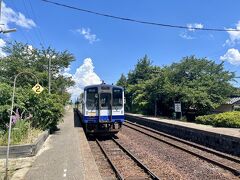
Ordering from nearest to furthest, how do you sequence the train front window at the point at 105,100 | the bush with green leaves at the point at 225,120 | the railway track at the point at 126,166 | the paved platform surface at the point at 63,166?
the paved platform surface at the point at 63,166, the railway track at the point at 126,166, the train front window at the point at 105,100, the bush with green leaves at the point at 225,120

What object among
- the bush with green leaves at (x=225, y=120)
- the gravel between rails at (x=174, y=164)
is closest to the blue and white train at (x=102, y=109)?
the gravel between rails at (x=174, y=164)

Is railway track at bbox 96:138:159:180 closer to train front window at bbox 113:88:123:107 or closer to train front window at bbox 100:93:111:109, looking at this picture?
train front window at bbox 100:93:111:109

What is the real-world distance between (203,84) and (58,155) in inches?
798

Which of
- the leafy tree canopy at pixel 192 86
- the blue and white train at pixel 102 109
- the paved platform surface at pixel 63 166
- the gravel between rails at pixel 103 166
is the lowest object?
the gravel between rails at pixel 103 166

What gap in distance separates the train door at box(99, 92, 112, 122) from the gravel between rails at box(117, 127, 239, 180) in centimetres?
350

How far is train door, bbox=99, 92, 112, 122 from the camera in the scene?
690 inches

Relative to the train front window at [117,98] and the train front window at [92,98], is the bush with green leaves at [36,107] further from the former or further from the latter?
the train front window at [117,98]

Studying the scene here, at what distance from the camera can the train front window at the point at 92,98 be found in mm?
17816

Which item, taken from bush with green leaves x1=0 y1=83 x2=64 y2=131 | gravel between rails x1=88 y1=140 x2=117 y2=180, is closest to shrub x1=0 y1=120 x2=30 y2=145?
bush with green leaves x1=0 y1=83 x2=64 y2=131

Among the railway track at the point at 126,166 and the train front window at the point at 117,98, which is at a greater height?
the train front window at the point at 117,98

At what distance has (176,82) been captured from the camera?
99.1 feet

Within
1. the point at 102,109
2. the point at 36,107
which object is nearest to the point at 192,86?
the point at 102,109

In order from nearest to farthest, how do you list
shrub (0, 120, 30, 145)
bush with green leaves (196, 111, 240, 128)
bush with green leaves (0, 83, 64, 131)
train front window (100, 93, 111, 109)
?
shrub (0, 120, 30, 145) → bush with green leaves (0, 83, 64, 131) → train front window (100, 93, 111, 109) → bush with green leaves (196, 111, 240, 128)

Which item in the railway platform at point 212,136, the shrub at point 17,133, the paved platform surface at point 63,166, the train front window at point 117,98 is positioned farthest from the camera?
the train front window at point 117,98
